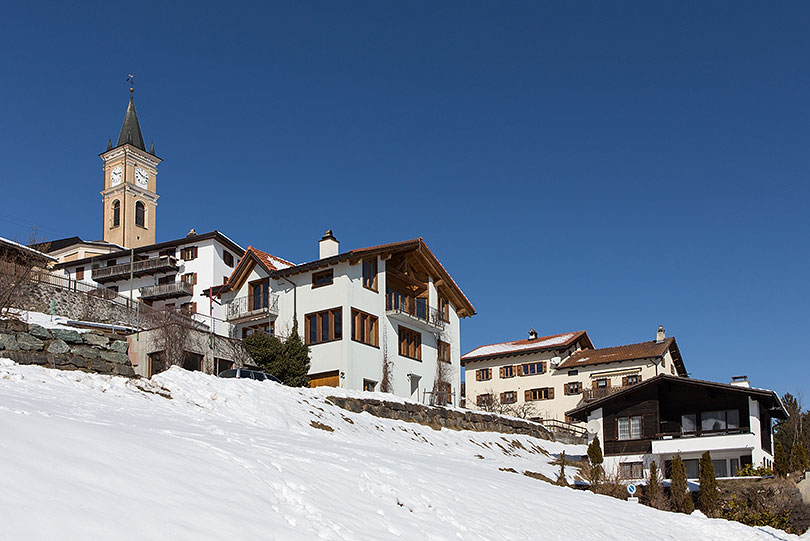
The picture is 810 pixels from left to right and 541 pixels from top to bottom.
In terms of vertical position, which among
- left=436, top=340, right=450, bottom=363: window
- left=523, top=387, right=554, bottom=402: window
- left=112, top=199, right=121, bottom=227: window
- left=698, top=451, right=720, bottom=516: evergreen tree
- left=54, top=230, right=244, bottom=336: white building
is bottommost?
left=698, top=451, right=720, bottom=516: evergreen tree

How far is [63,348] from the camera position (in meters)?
24.9

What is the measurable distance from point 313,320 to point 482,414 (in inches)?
444

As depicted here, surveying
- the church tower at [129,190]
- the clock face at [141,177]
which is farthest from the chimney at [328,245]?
the clock face at [141,177]

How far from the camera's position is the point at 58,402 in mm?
18203

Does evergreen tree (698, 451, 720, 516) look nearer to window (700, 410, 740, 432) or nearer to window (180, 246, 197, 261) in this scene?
window (700, 410, 740, 432)

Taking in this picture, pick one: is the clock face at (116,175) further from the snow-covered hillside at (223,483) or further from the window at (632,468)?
the snow-covered hillside at (223,483)

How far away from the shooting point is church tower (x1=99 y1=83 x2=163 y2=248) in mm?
110438

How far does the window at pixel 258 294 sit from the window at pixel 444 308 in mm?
11558

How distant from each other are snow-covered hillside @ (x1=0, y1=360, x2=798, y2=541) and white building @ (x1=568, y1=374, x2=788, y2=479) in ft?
46.8

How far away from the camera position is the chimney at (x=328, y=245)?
163ft

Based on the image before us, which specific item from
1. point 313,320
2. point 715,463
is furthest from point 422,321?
point 715,463

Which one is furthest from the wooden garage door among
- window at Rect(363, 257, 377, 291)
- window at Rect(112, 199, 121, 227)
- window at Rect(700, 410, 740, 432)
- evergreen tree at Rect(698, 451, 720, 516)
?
window at Rect(112, 199, 121, 227)

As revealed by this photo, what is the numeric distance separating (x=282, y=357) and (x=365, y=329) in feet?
17.7

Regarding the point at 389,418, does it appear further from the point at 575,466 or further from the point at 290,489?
the point at 290,489
